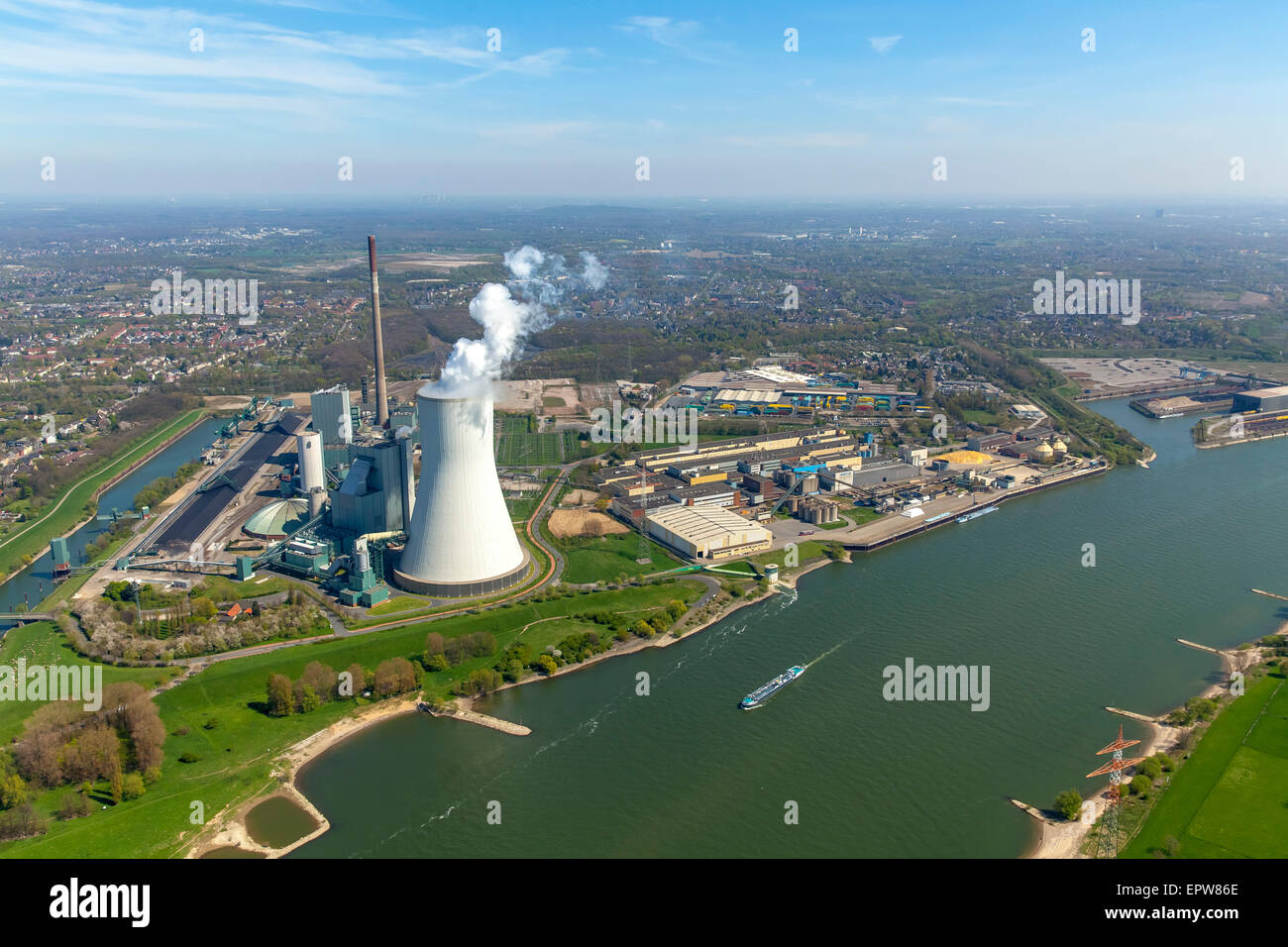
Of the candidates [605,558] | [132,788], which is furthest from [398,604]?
[132,788]

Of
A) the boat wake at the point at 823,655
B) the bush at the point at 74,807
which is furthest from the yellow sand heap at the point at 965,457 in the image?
the bush at the point at 74,807

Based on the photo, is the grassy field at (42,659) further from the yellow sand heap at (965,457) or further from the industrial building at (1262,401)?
the industrial building at (1262,401)

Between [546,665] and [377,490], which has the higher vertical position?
[377,490]

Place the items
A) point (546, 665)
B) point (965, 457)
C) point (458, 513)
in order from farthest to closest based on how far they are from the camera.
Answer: point (965, 457), point (458, 513), point (546, 665)

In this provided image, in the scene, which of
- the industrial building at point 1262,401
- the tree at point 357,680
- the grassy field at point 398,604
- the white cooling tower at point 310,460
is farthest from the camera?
the industrial building at point 1262,401

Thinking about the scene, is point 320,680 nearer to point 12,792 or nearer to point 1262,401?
point 12,792

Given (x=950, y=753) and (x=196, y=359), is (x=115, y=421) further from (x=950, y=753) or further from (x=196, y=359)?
(x=950, y=753)

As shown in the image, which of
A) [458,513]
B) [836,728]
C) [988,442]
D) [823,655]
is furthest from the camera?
[988,442]
